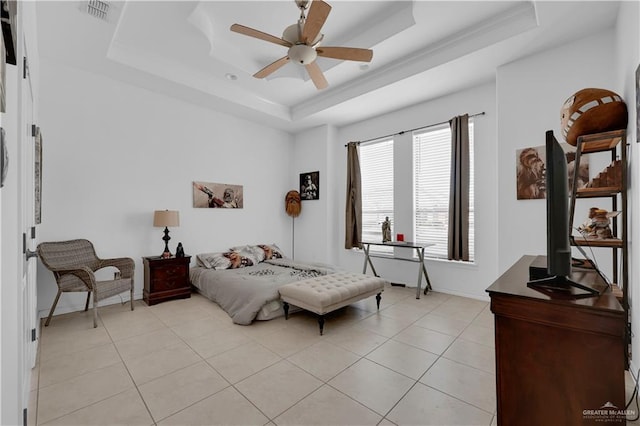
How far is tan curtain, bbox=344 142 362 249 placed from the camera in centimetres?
539

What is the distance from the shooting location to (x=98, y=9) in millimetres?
2623

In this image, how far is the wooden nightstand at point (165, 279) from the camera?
12.6 ft

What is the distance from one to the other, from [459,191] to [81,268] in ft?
15.6

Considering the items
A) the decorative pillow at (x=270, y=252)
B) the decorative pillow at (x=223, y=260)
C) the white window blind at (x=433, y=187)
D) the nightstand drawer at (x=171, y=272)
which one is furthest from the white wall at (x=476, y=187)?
the nightstand drawer at (x=171, y=272)

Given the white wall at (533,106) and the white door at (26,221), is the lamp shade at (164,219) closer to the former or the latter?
the white door at (26,221)

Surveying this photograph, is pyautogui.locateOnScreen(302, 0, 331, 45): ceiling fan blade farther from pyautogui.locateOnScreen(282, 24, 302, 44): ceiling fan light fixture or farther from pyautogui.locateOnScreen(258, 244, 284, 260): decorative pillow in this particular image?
pyautogui.locateOnScreen(258, 244, 284, 260): decorative pillow

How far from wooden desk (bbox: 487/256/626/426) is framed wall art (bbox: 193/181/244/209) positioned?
451 cm

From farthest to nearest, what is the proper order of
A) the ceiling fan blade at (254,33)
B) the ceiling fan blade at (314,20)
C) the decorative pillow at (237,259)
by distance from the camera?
1. the decorative pillow at (237,259)
2. the ceiling fan blade at (254,33)
3. the ceiling fan blade at (314,20)

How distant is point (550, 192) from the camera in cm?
128

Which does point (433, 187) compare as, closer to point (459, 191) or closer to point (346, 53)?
point (459, 191)

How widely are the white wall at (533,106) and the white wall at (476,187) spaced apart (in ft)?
1.55

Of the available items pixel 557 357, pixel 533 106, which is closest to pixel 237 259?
pixel 557 357

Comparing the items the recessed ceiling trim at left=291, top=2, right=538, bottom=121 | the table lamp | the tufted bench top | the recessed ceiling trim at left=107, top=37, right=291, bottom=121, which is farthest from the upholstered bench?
the recessed ceiling trim at left=107, top=37, right=291, bottom=121

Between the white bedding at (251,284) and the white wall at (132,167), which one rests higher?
the white wall at (132,167)
